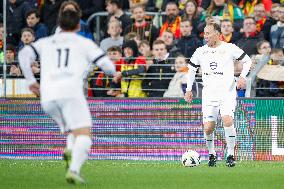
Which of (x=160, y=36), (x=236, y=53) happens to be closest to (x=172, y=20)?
(x=160, y=36)

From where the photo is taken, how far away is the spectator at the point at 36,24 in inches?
942

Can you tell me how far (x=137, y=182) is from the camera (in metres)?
14.0

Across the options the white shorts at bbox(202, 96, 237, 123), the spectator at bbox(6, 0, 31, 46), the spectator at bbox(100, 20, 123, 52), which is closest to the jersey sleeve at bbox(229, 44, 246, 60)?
the white shorts at bbox(202, 96, 237, 123)

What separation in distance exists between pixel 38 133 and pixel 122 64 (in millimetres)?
2502

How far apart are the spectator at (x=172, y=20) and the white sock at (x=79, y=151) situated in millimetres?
10894

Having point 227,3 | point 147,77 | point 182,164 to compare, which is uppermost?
point 227,3

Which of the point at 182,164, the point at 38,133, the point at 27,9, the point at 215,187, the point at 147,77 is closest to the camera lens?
the point at 215,187

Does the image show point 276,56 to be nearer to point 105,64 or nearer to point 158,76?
point 158,76

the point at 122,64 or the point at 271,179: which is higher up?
the point at 122,64

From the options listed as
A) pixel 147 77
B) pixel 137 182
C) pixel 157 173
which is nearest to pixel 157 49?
pixel 147 77

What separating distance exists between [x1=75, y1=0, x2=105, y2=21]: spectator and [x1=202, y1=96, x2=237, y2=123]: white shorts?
833 cm

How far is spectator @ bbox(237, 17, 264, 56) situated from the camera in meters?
21.4

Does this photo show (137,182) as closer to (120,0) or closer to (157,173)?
(157,173)

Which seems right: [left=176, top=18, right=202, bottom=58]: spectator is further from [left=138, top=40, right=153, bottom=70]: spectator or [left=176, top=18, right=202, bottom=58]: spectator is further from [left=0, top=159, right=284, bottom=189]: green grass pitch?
[left=0, top=159, right=284, bottom=189]: green grass pitch
